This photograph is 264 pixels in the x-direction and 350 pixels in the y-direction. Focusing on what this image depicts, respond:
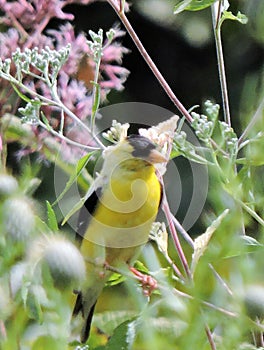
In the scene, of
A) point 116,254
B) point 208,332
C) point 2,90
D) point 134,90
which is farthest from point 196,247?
point 134,90

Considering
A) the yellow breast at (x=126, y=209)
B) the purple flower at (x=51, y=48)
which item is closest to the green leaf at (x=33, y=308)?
the purple flower at (x=51, y=48)

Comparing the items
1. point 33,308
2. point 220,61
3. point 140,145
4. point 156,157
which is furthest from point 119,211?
point 33,308

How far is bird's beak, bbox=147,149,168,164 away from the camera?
76cm

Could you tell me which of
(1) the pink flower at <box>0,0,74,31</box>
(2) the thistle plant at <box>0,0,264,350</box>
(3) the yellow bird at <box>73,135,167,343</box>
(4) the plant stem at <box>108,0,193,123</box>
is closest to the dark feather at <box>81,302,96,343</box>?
(2) the thistle plant at <box>0,0,264,350</box>

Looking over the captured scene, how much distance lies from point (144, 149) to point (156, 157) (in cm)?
11

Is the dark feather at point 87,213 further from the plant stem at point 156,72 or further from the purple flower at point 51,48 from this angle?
the plant stem at point 156,72

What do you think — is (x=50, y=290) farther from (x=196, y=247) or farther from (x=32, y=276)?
(x=196, y=247)

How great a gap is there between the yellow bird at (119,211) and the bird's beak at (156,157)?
96mm

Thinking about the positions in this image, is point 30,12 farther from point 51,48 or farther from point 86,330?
point 86,330

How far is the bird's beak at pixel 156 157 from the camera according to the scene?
2.48ft

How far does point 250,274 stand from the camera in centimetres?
42

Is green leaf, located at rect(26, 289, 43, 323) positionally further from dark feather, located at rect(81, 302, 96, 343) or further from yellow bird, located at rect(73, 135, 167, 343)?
yellow bird, located at rect(73, 135, 167, 343)

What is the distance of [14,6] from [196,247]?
495 millimetres

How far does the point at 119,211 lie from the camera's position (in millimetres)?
1043
